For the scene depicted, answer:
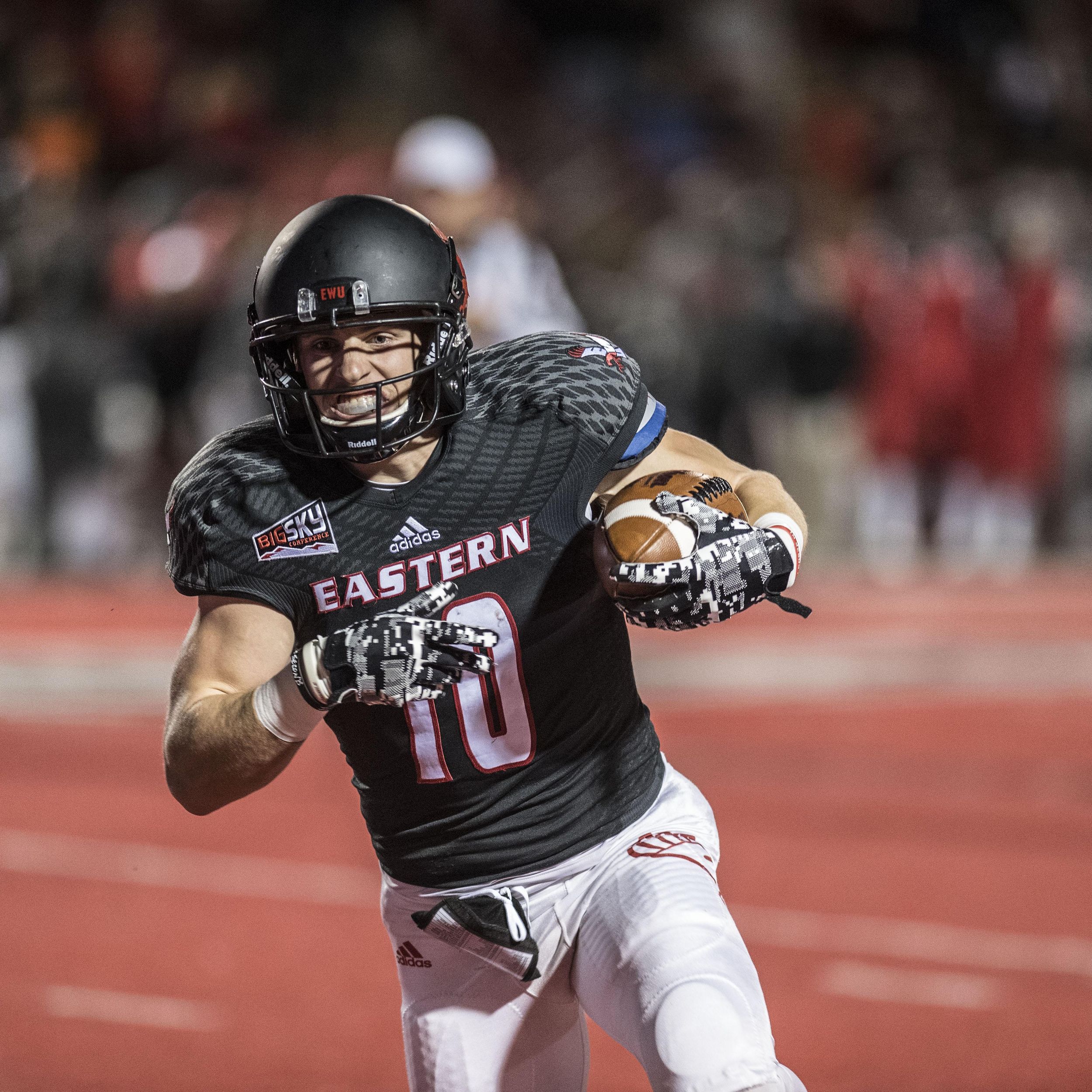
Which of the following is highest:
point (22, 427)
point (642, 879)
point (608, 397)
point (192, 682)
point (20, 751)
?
point (608, 397)

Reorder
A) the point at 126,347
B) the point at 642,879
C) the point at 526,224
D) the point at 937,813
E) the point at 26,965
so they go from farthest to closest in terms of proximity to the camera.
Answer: the point at 126,347
the point at 526,224
the point at 937,813
the point at 26,965
the point at 642,879

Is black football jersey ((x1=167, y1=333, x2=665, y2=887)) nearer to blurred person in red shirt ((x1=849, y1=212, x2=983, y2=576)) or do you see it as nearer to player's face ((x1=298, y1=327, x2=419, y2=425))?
player's face ((x1=298, y1=327, x2=419, y2=425))

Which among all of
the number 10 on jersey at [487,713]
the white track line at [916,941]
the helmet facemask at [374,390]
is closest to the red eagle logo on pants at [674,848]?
the number 10 on jersey at [487,713]

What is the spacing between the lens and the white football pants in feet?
8.06

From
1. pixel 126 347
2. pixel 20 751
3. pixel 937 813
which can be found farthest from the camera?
pixel 126 347

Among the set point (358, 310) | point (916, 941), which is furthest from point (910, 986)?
point (358, 310)

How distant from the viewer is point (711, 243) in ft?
37.6

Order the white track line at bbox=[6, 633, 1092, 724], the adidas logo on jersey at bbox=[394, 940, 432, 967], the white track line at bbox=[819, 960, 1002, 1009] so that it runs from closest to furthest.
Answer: the adidas logo on jersey at bbox=[394, 940, 432, 967]
the white track line at bbox=[819, 960, 1002, 1009]
the white track line at bbox=[6, 633, 1092, 724]

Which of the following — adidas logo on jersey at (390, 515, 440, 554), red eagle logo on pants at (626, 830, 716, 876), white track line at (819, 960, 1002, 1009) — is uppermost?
adidas logo on jersey at (390, 515, 440, 554)

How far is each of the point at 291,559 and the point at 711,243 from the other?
30.0 ft

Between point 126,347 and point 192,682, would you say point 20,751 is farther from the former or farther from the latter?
point 192,682

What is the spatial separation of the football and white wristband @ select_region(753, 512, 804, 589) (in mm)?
113

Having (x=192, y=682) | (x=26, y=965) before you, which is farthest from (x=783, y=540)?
(x=26, y=965)

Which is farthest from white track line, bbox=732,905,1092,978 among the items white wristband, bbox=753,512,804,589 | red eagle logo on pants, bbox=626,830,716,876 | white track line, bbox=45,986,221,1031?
white wristband, bbox=753,512,804,589
